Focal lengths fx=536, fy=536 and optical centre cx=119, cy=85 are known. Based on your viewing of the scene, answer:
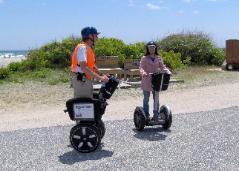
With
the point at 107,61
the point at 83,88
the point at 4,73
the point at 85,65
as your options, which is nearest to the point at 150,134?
the point at 83,88

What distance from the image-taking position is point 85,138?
7.31m

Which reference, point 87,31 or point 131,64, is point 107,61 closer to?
point 131,64

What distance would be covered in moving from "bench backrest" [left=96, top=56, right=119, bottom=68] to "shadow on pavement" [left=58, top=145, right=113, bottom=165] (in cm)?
1103

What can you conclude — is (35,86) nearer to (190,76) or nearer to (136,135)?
(190,76)

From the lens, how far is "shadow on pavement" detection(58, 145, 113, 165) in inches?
271

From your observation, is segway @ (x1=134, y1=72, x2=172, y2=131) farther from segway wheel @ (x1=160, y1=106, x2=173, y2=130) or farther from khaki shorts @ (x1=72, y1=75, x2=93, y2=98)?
khaki shorts @ (x1=72, y1=75, x2=93, y2=98)

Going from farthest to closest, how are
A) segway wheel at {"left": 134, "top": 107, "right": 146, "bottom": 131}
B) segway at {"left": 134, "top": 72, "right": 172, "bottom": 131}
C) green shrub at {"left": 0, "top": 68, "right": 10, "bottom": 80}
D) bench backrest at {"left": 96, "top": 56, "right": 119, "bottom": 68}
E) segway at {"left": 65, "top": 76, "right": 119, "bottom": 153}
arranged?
green shrub at {"left": 0, "top": 68, "right": 10, "bottom": 80} → bench backrest at {"left": 96, "top": 56, "right": 119, "bottom": 68} → segway wheel at {"left": 134, "top": 107, "right": 146, "bottom": 131} → segway at {"left": 134, "top": 72, "right": 172, "bottom": 131} → segway at {"left": 65, "top": 76, "right": 119, "bottom": 153}

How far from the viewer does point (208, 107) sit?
1228 cm

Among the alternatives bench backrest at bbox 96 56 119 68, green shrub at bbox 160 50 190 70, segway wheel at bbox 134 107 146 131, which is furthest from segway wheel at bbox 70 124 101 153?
green shrub at bbox 160 50 190 70

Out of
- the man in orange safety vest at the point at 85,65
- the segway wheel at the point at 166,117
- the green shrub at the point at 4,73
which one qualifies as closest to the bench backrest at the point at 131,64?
the green shrub at the point at 4,73

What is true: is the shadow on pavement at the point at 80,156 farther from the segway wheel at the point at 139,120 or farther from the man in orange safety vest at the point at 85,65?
the segway wheel at the point at 139,120

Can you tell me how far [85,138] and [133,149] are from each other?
682 millimetres

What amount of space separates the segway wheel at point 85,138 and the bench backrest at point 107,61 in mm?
11097

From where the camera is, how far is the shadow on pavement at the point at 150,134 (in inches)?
326
